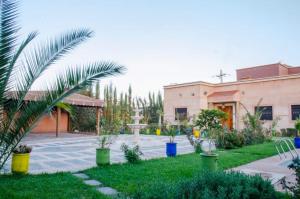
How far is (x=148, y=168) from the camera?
270 inches

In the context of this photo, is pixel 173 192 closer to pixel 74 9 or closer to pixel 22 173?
pixel 22 173

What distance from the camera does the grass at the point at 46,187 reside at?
452 cm

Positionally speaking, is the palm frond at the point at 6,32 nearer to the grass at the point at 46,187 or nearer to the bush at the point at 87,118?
the grass at the point at 46,187

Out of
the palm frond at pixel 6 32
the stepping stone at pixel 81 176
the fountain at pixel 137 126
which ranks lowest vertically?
the stepping stone at pixel 81 176

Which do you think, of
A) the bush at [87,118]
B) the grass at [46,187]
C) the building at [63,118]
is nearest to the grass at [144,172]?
the grass at [46,187]

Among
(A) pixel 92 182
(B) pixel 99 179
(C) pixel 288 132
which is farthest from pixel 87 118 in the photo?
(A) pixel 92 182

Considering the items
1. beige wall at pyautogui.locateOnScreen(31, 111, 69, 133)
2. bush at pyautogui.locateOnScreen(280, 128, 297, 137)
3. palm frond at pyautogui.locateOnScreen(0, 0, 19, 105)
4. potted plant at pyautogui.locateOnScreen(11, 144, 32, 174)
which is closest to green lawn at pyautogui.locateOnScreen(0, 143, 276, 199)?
potted plant at pyautogui.locateOnScreen(11, 144, 32, 174)

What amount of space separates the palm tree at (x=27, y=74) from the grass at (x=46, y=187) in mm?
946

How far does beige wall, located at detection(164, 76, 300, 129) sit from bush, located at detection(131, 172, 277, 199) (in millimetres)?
18187

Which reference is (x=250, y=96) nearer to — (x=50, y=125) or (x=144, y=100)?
(x=144, y=100)

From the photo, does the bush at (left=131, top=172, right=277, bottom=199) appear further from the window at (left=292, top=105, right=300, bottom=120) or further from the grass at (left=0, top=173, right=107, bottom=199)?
the window at (left=292, top=105, right=300, bottom=120)

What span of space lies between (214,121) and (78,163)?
605cm

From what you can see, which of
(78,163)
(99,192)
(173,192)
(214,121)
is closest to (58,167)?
(78,163)

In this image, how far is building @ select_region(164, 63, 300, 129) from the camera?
64.2ft
